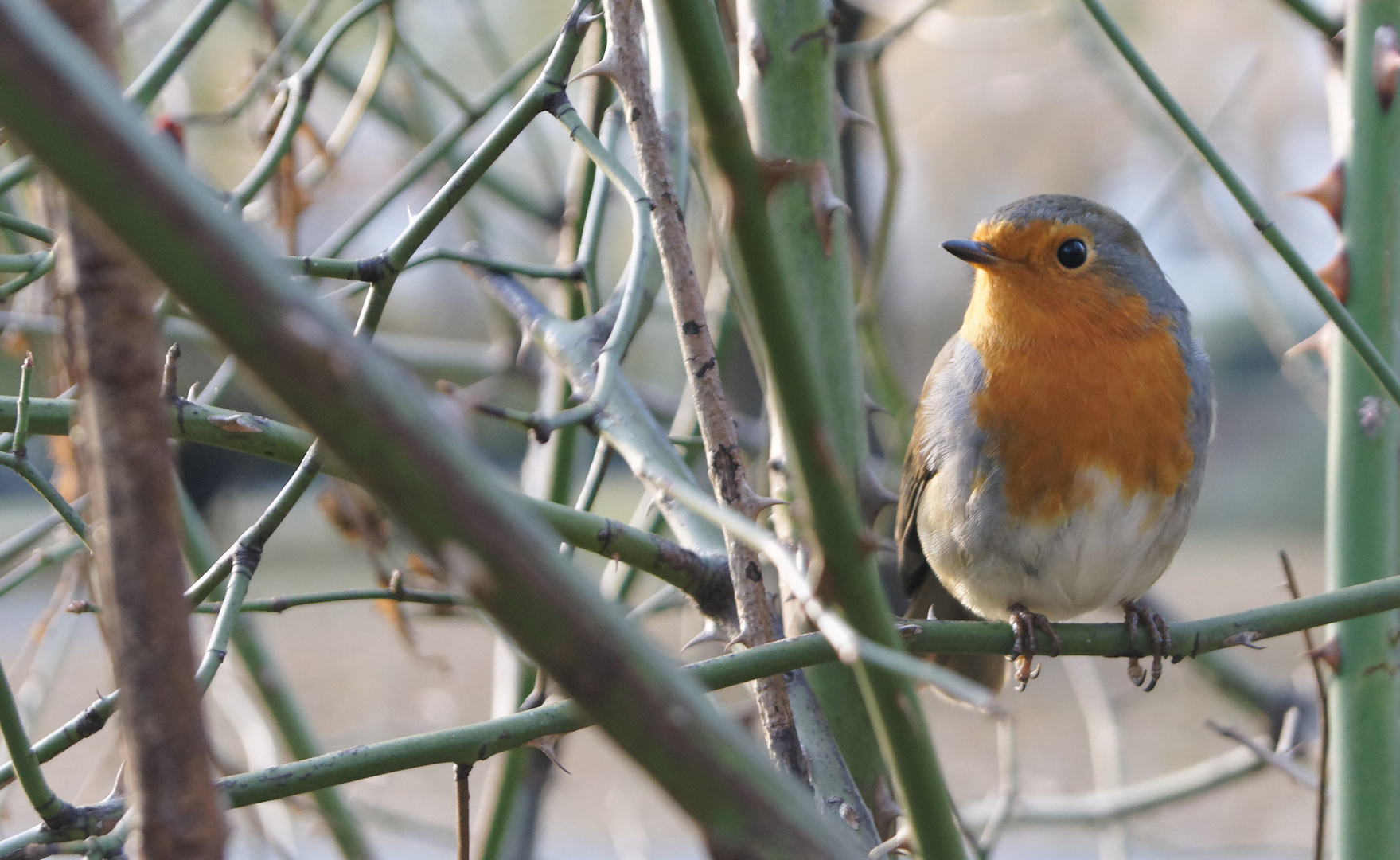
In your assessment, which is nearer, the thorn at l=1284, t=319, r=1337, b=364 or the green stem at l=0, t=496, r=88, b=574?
the thorn at l=1284, t=319, r=1337, b=364

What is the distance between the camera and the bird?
6.57 ft

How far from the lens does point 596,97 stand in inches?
72.3

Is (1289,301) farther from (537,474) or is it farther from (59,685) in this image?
(59,685)

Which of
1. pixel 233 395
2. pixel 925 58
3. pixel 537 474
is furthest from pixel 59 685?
pixel 537 474

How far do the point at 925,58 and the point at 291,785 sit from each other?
7.91 metres

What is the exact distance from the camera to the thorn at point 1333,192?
5.20 feet

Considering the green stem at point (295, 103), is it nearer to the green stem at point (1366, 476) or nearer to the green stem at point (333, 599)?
the green stem at point (333, 599)

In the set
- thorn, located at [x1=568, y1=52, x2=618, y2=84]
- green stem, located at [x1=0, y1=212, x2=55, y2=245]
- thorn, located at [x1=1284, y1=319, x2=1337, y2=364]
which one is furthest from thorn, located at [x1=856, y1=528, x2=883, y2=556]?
thorn, located at [x1=1284, y1=319, x2=1337, y2=364]

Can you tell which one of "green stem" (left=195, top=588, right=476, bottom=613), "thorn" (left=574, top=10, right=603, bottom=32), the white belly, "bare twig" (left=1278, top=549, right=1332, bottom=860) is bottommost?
"bare twig" (left=1278, top=549, right=1332, bottom=860)

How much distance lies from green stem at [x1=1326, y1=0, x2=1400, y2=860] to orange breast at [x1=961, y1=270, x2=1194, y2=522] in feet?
1.37

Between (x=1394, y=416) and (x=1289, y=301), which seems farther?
(x=1289, y=301)

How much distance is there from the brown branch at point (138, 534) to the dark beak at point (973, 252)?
1644mm

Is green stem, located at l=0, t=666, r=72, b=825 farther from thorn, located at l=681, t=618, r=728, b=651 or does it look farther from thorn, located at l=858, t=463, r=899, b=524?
thorn, located at l=858, t=463, r=899, b=524

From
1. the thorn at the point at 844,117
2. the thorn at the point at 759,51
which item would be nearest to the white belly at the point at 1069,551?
the thorn at the point at 844,117
